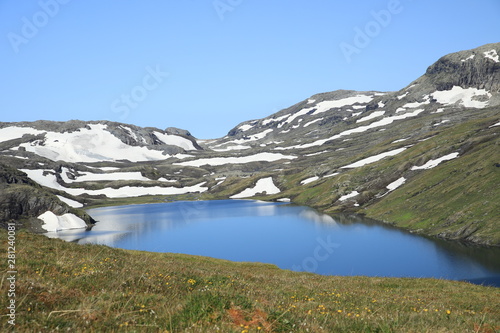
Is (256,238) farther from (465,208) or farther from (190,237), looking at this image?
(465,208)

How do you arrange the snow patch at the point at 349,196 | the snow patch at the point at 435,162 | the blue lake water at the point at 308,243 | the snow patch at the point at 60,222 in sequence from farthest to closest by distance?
the snow patch at the point at 349,196, the snow patch at the point at 435,162, the snow patch at the point at 60,222, the blue lake water at the point at 308,243

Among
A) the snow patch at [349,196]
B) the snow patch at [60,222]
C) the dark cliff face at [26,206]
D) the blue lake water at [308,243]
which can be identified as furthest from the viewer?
the snow patch at [349,196]

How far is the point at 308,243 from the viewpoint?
98188 millimetres

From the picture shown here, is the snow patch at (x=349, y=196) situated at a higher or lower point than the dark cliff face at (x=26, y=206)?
lower

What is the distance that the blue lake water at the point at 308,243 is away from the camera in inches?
2840

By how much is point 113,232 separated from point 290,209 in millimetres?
82393

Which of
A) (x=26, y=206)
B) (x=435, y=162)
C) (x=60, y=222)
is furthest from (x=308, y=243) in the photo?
(x=26, y=206)

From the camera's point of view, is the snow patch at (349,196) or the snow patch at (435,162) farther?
the snow patch at (349,196)

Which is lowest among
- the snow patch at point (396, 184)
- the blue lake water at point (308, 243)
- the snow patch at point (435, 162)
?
the blue lake water at point (308, 243)

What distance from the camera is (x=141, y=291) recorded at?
1295cm

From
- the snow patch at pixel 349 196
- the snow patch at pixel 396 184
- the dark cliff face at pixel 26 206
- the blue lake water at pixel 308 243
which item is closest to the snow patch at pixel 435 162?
the snow patch at pixel 396 184

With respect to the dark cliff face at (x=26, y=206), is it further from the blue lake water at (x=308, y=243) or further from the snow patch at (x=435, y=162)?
the snow patch at (x=435, y=162)

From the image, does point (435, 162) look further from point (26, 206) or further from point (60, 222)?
point (26, 206)

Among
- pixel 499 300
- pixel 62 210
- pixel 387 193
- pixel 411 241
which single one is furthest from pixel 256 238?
pixel 62 210
